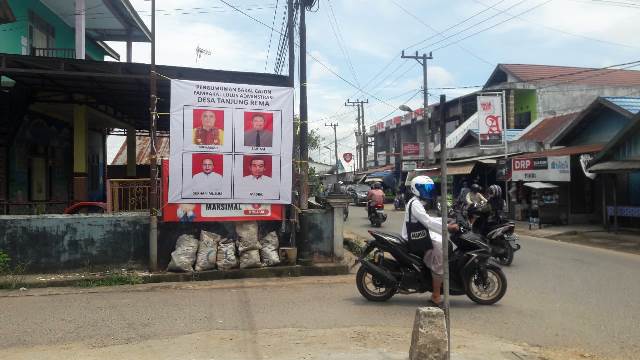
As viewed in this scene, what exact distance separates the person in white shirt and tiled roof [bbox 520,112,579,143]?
65.6 feet

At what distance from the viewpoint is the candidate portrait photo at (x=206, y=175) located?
9.51 meters

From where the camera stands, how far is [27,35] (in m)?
15.1

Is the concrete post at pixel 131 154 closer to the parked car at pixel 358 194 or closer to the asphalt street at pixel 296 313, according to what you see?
the asphalt street at pixel 296 313

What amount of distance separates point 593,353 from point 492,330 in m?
1.09

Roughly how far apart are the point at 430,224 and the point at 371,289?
1307 mm

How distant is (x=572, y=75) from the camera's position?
35719 millimetres

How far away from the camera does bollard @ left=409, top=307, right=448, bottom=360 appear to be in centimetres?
478

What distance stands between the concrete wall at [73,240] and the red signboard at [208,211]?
0.47 meters

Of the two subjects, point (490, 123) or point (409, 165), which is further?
point (409, 165)

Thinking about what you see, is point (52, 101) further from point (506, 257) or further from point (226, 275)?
point (506, 257)

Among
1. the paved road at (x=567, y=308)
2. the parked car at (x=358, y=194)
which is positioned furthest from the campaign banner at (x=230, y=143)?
the parked car at (x=358, y=194)

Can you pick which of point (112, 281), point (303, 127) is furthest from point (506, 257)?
point (112, 281)

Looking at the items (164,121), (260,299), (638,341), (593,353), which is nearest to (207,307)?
(260,299)

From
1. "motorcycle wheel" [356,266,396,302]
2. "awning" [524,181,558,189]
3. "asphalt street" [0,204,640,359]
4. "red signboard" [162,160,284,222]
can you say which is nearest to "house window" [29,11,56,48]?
"red signboard" [162,160,284,222]
